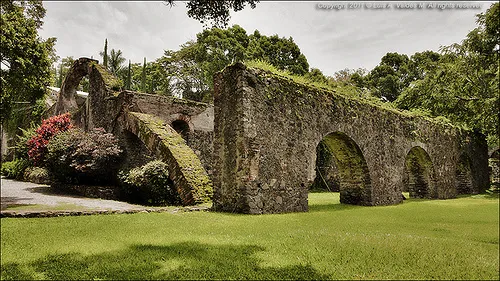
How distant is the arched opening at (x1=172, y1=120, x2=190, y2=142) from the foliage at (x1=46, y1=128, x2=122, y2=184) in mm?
3779

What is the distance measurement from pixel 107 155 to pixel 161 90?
2207cm

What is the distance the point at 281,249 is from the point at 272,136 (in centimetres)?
427

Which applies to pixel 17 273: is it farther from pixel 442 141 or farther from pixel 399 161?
pixel 442 141

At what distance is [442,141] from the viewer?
1341 centimetres

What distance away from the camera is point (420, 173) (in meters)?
13.3

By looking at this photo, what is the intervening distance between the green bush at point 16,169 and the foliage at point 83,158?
14.9 ft

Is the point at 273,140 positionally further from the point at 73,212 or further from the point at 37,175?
the point at 37,175

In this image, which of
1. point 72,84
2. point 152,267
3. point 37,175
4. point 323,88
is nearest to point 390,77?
point 323,88

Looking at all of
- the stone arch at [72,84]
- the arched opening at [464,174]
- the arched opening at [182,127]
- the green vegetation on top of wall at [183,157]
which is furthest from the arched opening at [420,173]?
the stone arch at [72,84]

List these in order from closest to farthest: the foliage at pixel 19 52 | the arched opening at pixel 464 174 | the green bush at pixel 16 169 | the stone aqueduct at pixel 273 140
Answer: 1. the foliage at pixel 19 52
2. the stone aqueduct at pixel 273 140
3. the green bush at pixel 16 169
4. the arched opening at pixel 464 174

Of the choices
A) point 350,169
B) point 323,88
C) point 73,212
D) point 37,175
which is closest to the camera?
point 73,212

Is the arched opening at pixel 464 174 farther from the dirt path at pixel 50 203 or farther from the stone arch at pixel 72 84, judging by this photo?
the stone arch at pixel 72 84

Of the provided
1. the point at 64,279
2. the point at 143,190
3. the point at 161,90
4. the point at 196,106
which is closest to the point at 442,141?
the point at 196,106

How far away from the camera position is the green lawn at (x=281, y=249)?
174 centimetres
